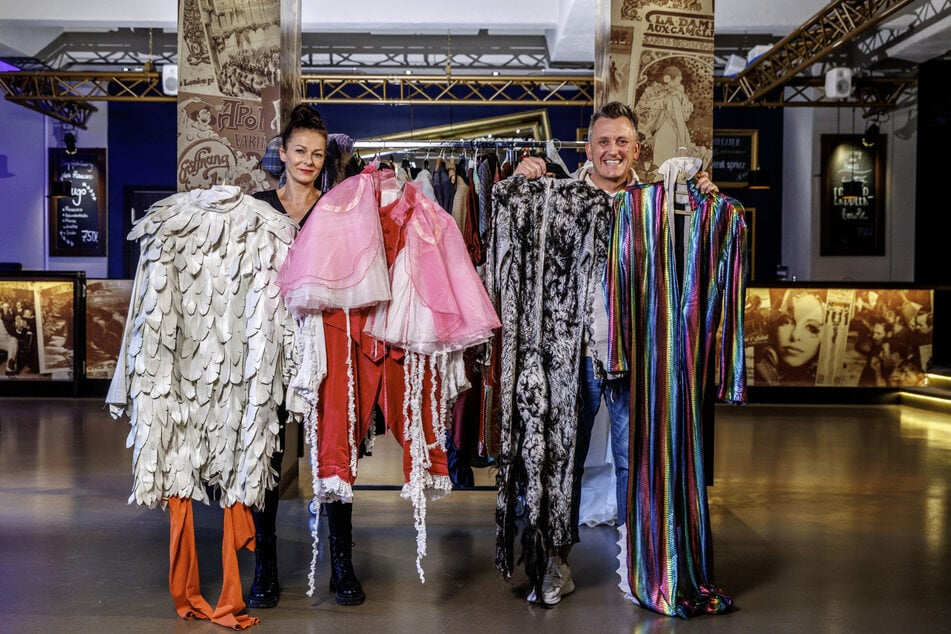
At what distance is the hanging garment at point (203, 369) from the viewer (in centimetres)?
287

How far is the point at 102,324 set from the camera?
906cm

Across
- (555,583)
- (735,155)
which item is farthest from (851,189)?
(555,583)

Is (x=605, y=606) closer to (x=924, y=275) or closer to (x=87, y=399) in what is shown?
(x=87, y=399)

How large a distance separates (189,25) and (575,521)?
3040 millimetres

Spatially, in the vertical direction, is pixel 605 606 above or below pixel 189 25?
below

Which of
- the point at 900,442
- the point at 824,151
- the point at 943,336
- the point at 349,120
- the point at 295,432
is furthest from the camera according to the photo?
the point at 349,120

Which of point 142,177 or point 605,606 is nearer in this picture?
point 605,606

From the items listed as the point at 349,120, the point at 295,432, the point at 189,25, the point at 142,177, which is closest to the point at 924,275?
the point at 349,120

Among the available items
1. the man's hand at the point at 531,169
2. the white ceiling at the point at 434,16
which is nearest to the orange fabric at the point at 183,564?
the man's hand at the point at 531,169

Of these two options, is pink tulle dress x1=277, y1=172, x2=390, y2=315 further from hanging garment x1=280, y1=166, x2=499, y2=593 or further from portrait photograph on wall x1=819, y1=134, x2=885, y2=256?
portrait photograph on wall x1=819, y1=134, x2=885, y2=256

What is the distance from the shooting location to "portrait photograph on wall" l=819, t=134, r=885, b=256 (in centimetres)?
1166

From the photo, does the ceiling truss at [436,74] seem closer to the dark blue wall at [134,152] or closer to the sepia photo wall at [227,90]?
the dark blue wall at [134,152]

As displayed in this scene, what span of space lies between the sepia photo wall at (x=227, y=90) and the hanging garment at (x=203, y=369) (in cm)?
143

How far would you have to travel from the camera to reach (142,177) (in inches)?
501
